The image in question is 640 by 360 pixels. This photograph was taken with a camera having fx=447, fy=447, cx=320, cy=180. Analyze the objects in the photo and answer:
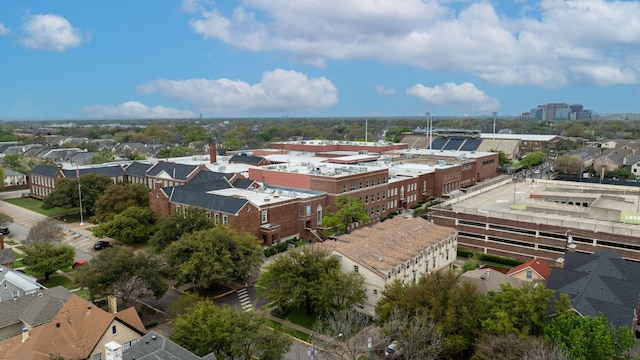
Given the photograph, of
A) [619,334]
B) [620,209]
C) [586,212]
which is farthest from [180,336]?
[620,209]

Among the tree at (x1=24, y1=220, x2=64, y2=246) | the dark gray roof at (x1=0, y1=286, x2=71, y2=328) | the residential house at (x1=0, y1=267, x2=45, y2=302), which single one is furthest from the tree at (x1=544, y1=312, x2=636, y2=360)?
the tree at (x1=24, y1=220, x2=64, y2=246)

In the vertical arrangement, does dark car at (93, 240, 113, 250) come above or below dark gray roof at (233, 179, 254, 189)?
below

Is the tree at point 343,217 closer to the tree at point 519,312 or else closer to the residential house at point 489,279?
the residential house at point 489,279

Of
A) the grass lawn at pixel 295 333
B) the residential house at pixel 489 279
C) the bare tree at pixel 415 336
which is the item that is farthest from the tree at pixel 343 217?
the bare tree at pixel 415 336

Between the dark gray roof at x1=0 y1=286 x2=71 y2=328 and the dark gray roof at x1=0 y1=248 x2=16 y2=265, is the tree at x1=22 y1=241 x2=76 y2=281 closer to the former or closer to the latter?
the dark gray roof at x1=0 y1=248 x2=16 y2=265

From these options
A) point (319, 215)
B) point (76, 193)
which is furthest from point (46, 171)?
point (319, 215)

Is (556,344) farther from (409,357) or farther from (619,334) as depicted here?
(409,357)
